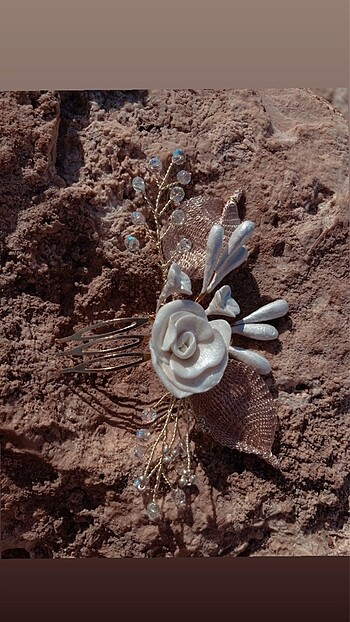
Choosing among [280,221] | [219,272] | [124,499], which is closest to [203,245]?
[219,272]

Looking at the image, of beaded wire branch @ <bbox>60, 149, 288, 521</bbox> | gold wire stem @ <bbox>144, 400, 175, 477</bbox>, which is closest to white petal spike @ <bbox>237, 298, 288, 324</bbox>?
beaded wire branch @ <bbox>60, 149, 288, 521</bbox>

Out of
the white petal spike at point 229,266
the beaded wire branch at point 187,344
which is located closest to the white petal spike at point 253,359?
the beaded wire branch at point 187,344

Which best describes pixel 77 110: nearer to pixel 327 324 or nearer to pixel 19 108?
pixel 19 108

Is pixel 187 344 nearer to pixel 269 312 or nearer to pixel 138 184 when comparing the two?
pixel 269 312

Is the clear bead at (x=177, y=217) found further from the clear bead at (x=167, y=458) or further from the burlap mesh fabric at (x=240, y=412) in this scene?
the clear bead at (x=167, y=458)

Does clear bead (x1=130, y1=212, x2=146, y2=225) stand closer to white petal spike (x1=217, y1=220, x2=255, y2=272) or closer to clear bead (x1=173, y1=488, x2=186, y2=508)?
white petal spike (x1=217, y1=220, x2=255, y2=272)
